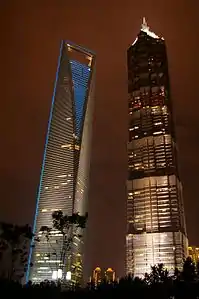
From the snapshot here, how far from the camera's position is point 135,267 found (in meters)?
120

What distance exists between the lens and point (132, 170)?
136875mm

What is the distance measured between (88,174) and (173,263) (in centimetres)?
4125

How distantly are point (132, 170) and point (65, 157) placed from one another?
25.9 m

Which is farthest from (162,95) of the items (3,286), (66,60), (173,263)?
(3,286)

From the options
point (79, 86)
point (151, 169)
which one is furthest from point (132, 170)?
point (79, 86)

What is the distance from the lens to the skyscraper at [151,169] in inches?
4690

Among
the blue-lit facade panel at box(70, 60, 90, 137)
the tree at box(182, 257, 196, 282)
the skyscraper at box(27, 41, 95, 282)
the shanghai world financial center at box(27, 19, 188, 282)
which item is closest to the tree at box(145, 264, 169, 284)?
the tree at box(182, 257, 196, 282)

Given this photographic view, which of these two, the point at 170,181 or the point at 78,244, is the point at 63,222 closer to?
the point at 78,244

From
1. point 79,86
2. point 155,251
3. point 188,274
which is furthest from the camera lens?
point 79,86

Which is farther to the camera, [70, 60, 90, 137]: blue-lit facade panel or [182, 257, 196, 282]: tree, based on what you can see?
[70, 60, 90, 137]: blue-lit facade panel

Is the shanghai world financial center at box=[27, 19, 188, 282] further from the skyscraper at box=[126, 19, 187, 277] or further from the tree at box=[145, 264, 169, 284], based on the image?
the tree at box=[145, 264, 169, 284]

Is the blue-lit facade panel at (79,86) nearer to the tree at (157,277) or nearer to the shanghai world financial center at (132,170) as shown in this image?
the shanghai world financial center at (132,170)

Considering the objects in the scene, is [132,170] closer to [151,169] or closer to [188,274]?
[151,169]

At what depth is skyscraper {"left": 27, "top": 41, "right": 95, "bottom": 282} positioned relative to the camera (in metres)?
119
